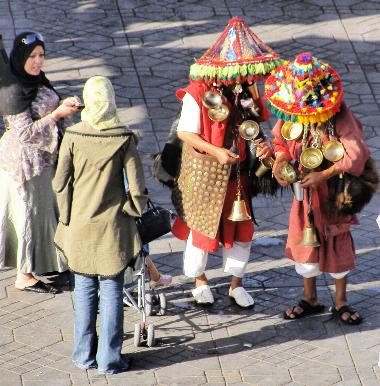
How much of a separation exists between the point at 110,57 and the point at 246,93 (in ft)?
17.8

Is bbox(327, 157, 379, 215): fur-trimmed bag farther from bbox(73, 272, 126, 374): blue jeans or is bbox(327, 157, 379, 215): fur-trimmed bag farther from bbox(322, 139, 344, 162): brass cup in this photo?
bbox(73, 272, 126, 374): blue jeans

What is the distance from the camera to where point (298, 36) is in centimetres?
1336

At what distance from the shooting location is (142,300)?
742cm

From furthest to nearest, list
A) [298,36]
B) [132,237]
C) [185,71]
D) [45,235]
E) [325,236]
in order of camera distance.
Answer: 1. [298,36]
2. [185,71]
3. [45,235]
4. [325,236]
5. [132,237]

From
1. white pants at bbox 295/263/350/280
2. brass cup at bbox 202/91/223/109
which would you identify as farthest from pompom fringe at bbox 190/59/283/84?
white pants at bbox 295/263/350/280

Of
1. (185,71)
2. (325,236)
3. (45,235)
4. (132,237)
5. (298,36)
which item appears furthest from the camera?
(298,36)

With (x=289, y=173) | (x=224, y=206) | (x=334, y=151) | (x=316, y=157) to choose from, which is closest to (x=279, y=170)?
(x=289, y=173)

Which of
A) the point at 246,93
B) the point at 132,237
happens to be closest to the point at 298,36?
the point at 246,93

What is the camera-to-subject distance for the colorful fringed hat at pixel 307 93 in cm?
718

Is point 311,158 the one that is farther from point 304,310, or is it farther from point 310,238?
point 304,310

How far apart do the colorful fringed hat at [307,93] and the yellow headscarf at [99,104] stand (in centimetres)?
112

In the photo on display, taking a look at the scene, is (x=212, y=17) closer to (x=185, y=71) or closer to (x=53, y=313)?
(x=185, y=71)

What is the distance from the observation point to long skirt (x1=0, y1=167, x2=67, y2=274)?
8109 millimetres

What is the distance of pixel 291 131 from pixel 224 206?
2.41ft
